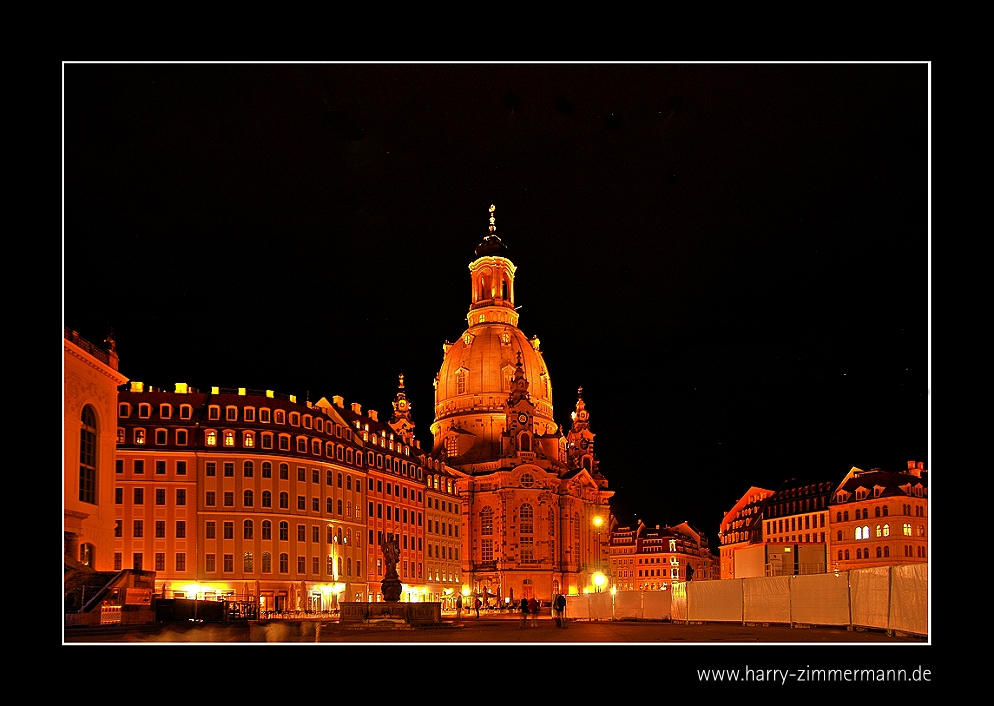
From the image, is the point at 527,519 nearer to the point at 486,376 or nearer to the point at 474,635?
the point at 486,376

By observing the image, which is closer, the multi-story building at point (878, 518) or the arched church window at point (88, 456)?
the arched church window at point (88, 456)

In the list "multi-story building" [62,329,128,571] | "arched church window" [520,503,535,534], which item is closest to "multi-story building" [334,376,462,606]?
"arched church window" [520,503,535,534]

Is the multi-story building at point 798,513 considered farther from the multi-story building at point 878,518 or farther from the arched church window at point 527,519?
the arched church window at point 527,519

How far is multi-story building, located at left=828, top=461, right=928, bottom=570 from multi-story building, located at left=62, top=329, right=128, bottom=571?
7989 centimetres

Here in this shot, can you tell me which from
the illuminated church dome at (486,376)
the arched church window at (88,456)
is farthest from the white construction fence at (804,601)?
the illuminated church dome at (486,376)

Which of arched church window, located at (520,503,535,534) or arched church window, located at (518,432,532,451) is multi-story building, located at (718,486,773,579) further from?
arched church window, located at (518,432,532,451)

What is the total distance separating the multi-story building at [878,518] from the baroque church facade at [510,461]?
29252mm

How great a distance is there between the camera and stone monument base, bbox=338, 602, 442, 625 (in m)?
47.1

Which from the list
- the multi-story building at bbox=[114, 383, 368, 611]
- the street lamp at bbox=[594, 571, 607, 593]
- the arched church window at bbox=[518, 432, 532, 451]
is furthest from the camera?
the arched church window at bbox=[518, 432, 532, 451]

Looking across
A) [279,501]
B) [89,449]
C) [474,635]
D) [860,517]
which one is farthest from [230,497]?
[860,517]

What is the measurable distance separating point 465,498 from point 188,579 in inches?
2442

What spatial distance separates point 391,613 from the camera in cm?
4756

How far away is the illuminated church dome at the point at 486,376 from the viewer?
157 meters
